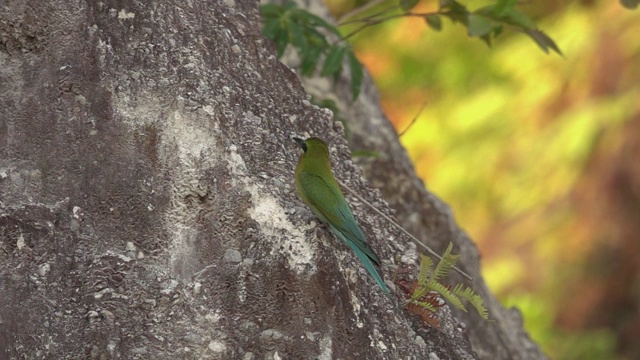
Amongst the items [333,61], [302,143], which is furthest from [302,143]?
[333,61]

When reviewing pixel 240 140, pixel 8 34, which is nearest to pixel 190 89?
pixel 240 140

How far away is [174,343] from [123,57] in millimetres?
690

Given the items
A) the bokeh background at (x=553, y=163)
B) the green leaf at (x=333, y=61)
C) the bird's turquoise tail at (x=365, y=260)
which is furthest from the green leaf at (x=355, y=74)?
the bokeh background at (x=553, y=163)

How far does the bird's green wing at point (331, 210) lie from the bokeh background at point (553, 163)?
20.8 ft

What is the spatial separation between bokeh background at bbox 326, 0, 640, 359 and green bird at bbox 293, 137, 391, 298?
6.25 meters

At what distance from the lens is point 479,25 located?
3961 mm

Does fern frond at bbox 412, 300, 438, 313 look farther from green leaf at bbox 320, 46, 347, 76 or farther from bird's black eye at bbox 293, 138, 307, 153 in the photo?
green leaf at bbox 320, 46, 347, 76

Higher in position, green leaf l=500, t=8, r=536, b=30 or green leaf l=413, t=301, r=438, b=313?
green leaf l=500, t=8, r=536, b=30

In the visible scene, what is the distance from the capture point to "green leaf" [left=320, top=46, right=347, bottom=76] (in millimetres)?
3838

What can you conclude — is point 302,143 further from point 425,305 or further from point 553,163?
point 553,163

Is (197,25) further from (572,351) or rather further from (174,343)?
(572,351)

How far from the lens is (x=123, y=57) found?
2.71m

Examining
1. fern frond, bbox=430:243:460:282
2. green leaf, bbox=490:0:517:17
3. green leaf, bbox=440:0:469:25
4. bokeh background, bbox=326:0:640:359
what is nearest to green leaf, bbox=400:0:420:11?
green leaf, bbox=440:0:469:25

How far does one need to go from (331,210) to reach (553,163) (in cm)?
673
